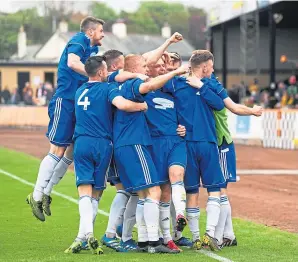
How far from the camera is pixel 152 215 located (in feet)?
33.3

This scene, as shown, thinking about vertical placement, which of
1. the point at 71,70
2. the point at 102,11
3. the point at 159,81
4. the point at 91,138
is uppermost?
the point at 102,11

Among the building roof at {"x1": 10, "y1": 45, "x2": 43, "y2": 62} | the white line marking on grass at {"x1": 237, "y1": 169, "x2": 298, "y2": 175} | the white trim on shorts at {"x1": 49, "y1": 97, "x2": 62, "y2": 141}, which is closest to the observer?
the white trim on shorts at {"x1": 49, "y1": 97, "x2": 62, "y2": 141}

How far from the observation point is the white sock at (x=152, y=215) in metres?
10.2

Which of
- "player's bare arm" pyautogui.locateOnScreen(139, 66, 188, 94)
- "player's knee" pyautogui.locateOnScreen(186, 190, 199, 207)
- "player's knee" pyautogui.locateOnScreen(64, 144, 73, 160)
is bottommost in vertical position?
"player's knee" pyautogui.locateOnScreen(186, 190, 199, 207)

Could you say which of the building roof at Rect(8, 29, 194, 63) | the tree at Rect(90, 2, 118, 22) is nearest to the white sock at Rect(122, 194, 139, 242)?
the building roof at Rect(8, 29, 194, 63)

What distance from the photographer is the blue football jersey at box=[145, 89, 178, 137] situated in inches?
412

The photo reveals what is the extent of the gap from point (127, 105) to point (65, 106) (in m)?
1.82

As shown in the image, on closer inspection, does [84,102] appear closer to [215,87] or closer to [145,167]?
[145,167]

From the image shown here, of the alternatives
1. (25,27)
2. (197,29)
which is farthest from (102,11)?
(25,27)

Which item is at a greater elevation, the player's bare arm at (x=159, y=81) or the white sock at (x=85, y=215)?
the player's bare arm at (x=159, y=81)

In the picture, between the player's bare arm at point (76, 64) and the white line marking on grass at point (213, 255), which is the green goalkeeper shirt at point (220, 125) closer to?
the white line marking on grass at point (213, 255)

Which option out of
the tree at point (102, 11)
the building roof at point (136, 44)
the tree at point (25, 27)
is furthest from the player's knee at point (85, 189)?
the tree at point (102, 11)

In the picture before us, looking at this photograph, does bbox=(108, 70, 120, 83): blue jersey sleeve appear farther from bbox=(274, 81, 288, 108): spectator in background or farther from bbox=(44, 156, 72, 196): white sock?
bbox=(274, 81, 288, 108): spectator in background

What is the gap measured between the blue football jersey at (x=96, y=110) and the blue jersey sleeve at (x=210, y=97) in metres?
1.00
